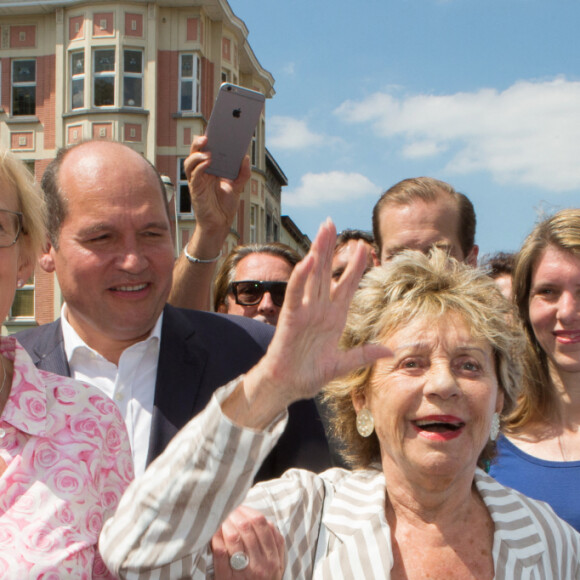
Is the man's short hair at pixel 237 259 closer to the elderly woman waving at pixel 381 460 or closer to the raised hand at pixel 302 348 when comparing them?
the elderly woman waving at pixel 381 460

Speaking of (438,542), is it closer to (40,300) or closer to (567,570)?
(567,570)

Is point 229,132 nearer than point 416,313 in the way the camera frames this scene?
No

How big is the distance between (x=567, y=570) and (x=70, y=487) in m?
1.46

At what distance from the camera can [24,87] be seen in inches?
936

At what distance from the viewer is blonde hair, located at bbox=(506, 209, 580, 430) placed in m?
3.58

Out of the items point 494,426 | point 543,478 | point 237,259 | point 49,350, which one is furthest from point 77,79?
point 494,426

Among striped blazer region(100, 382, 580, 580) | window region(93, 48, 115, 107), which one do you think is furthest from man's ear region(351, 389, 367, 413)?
window region(93, 48, 115, 107)

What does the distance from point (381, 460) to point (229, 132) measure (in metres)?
1.74

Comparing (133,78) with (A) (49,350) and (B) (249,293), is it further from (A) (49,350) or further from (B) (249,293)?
(A) (49,350)

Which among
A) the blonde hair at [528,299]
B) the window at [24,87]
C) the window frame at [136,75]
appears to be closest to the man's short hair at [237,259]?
the blonde hair at [528,299]

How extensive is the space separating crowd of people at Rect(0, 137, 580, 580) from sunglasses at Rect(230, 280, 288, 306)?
78cm

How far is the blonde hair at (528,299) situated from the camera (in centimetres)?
358

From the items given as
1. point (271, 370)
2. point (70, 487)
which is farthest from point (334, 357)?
point (70, 487)

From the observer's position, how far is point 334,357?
1937 millimetres
